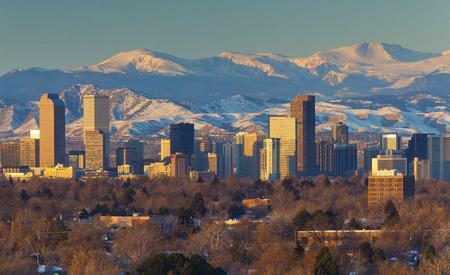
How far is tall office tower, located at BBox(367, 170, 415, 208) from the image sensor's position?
11798 centimetres

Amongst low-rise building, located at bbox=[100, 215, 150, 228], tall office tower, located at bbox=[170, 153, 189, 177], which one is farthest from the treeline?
tall office tower, located at bbox=[170, 153, 189, 177]

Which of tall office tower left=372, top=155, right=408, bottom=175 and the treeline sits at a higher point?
tall office tower left=372, top=155, right=408, bottom=175

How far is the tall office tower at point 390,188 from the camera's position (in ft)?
387

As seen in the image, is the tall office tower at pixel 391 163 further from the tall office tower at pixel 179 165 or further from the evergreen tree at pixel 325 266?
the evergreen tree at pixel 325 266

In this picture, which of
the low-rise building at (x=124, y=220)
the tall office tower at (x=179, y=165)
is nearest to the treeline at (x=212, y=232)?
the low-rise building at (x=124, y=220)

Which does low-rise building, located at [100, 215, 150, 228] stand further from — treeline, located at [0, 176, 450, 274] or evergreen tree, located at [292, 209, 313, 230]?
evergreen tree, located at [292, 209, 313, 230]

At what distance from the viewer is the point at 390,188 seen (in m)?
123

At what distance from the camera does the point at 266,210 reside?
10425cm

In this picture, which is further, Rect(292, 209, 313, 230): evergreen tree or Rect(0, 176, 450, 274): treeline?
Rect(292, 209, 313, 230): evergreen tree

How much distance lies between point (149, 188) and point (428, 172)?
7432cm

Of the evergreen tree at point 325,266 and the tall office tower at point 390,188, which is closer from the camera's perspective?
the evergreen tree at point 325,266

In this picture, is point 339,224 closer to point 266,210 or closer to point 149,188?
point 266,210

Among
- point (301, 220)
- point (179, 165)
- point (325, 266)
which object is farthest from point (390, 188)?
point (179, 165)

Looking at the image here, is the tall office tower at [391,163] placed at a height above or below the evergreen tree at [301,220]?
above
